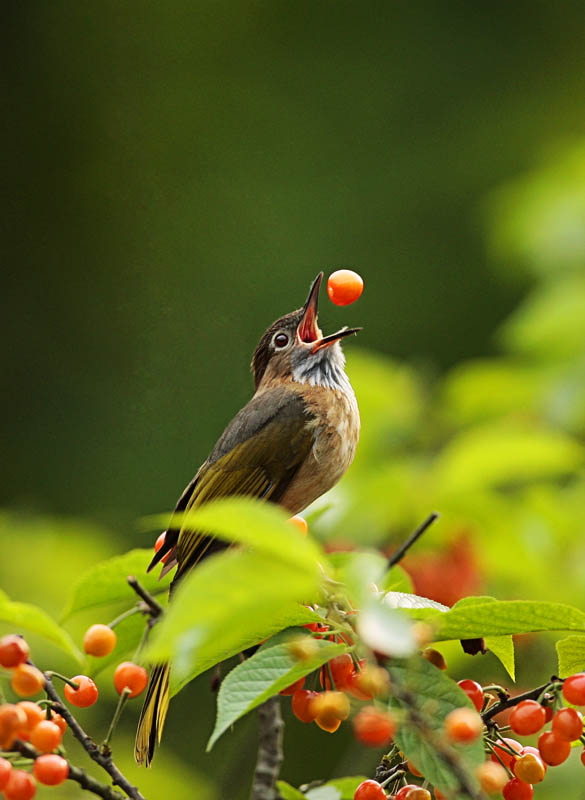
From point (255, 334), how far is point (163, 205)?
2566 millimetres

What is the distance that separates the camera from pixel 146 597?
49.6 inches

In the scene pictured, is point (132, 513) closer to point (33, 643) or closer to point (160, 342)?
point (160, 342)

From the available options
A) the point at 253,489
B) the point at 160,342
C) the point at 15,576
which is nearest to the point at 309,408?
the point at 253,489

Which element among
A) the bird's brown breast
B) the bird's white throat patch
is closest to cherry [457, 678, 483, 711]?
the bird's brown breast

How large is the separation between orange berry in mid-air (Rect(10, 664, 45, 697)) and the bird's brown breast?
119 cm

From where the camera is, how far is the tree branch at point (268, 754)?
3.87ft

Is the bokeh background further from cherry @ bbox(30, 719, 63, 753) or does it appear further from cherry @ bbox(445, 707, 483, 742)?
cherry @ bbox(445, 707, 483, 742)

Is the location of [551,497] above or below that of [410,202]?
below

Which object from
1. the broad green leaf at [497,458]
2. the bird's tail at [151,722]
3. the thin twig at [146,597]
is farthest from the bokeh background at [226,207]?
the thin twig at [146,597]

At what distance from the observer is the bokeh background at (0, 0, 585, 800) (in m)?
7.63

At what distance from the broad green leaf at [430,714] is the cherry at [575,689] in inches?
7.2

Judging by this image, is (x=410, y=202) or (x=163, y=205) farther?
(x=163, y=205)

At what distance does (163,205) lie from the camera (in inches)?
384

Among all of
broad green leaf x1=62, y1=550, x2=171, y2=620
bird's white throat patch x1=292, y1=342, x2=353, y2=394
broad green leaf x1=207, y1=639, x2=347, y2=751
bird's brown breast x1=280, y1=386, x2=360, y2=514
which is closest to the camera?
broad green leaf x1=207, y1=639, x2=347, y2=751
